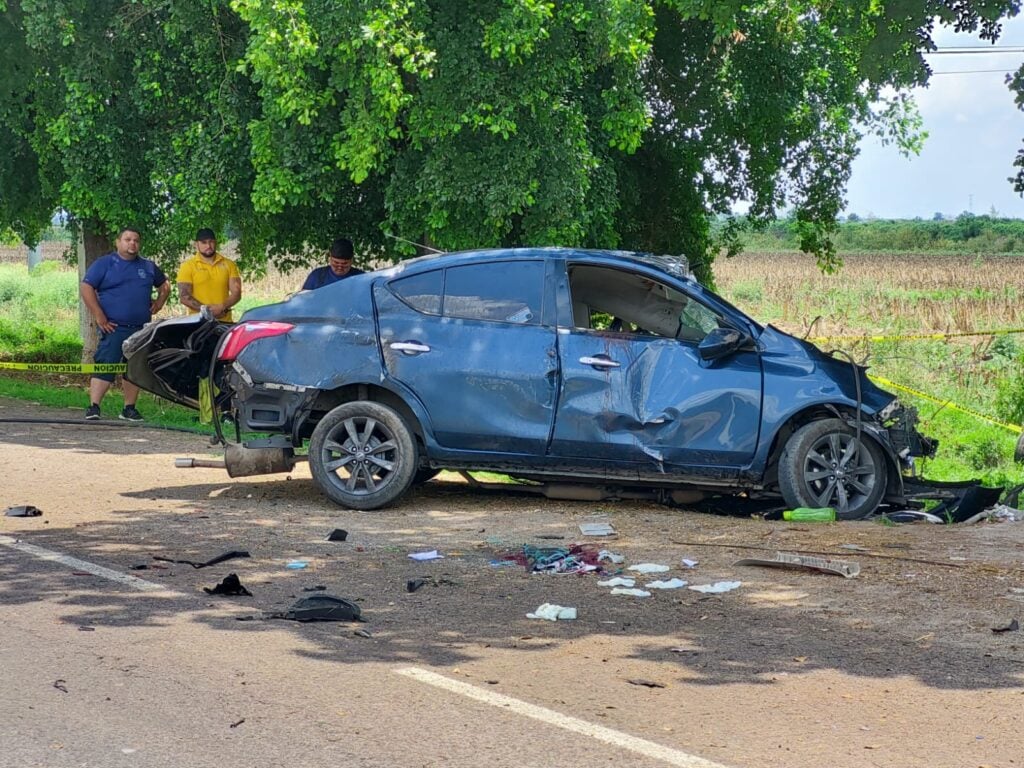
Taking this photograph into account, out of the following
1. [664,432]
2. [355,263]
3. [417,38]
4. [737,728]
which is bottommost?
[737,728]

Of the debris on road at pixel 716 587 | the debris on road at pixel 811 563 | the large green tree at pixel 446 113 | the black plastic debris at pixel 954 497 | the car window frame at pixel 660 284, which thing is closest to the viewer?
the debris on road at pixel 716 587

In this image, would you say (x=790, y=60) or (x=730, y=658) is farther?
(x=790, y=60)

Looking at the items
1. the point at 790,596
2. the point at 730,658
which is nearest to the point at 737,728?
the point at 730,658

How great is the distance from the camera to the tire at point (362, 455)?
1095cm

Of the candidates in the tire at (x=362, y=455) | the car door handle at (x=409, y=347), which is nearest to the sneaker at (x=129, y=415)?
the tire at (x=362, y=455)

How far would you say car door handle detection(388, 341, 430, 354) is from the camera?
431 inches

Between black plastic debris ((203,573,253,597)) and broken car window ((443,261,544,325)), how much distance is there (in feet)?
10.8

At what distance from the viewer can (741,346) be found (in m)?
10.7

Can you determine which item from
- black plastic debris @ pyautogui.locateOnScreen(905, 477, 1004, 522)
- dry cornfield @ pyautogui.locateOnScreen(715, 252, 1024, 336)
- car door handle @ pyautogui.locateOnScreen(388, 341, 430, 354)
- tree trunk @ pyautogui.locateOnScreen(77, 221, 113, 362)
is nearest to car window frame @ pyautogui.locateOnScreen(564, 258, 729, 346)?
car door handle @ pyautogui.locateOnScreen(388, 341, 430, 354)

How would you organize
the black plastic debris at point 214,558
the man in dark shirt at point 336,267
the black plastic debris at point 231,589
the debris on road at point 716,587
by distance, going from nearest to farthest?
the black plastic debris at point 231,589
the debris on road at point 716,587
the black plastic debris at point 214,558
the man in dark shirt at point 336,267

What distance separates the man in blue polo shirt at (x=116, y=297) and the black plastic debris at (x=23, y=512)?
5622mm

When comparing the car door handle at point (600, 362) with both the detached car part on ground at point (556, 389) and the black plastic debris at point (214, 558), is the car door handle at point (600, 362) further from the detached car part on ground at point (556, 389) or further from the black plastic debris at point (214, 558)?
the black plastic debris at point (214, 558)

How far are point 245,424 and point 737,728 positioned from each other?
607 cm

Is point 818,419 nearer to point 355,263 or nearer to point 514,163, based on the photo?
point 514,163
